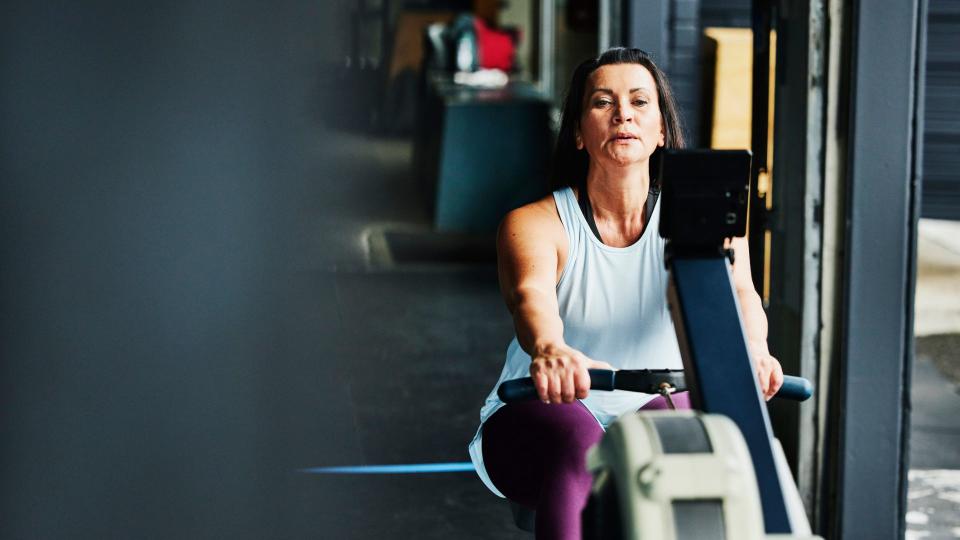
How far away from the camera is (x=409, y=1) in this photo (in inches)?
700

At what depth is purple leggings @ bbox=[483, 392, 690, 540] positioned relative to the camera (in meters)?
2.14

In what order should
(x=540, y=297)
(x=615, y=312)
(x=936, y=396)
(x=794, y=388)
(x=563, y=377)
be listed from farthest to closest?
(x=936, y=396) < (x=615, y=312) < (x=540, y=297) < (x=794, y=388) < (x=563, y=377)

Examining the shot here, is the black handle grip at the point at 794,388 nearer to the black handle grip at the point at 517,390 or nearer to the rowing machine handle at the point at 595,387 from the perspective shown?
the rowing machine handle at the point at 595,387

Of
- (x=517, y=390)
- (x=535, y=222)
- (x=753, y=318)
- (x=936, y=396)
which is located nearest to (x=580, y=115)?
(x=535, y=222)

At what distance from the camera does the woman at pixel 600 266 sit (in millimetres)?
2299

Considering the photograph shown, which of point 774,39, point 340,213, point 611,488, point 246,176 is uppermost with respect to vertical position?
point 774,39

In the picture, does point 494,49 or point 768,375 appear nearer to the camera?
point 768,375

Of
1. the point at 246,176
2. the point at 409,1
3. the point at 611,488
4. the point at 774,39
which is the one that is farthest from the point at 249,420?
the point at 409,1

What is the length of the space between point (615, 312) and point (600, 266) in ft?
0.28

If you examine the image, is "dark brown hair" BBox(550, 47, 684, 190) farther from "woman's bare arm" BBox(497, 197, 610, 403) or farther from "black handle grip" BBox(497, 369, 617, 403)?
"black handle grip" BBox(497, 369, 617, 403)

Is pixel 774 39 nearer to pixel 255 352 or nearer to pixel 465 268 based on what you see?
pixel 255 352

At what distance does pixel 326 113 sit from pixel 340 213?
5140 millimetres

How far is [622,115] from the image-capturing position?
2361 millimetres

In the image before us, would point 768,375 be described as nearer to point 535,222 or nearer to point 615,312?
point 615,312
